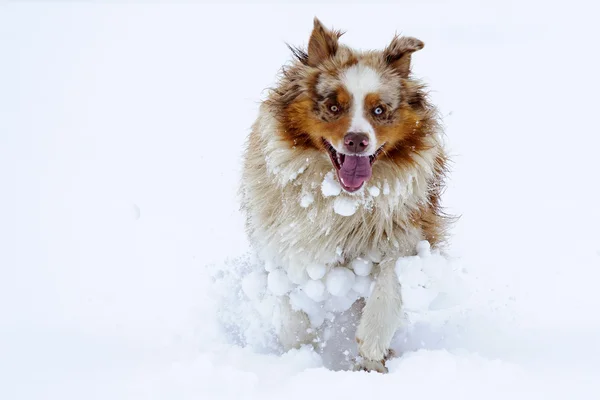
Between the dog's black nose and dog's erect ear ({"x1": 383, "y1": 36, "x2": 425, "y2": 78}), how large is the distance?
670 mm

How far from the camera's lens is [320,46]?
4.34 metres

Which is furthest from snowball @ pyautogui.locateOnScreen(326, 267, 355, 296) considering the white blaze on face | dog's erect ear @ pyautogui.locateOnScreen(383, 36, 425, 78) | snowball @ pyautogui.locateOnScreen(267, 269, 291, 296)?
dog's erect ear @ pyautogui.locateOnScreen(383, 36, 425, 78)

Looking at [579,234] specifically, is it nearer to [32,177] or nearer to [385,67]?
[385,67]

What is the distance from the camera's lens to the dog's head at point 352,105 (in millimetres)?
3986

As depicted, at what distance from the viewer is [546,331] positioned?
4.63 m

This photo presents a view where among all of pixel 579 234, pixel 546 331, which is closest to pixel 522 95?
pixel 579 234

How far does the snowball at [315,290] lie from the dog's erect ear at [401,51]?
1354mm

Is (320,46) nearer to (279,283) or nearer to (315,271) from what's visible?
(315,271)

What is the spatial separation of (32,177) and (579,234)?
6.47 meters

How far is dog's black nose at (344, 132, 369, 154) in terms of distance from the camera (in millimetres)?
3850

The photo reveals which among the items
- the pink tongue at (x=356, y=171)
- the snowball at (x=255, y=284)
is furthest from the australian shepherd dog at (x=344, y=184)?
the snowball at (x=255, y=284)

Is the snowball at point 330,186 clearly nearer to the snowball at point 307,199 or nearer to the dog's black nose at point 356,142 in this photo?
the snowball at point 307,199

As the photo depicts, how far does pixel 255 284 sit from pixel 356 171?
1106 mm

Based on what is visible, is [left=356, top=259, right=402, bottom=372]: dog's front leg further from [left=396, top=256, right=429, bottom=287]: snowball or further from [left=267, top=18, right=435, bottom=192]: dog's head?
[left=267, top=18, right=435, bottom=192]: dog's head
